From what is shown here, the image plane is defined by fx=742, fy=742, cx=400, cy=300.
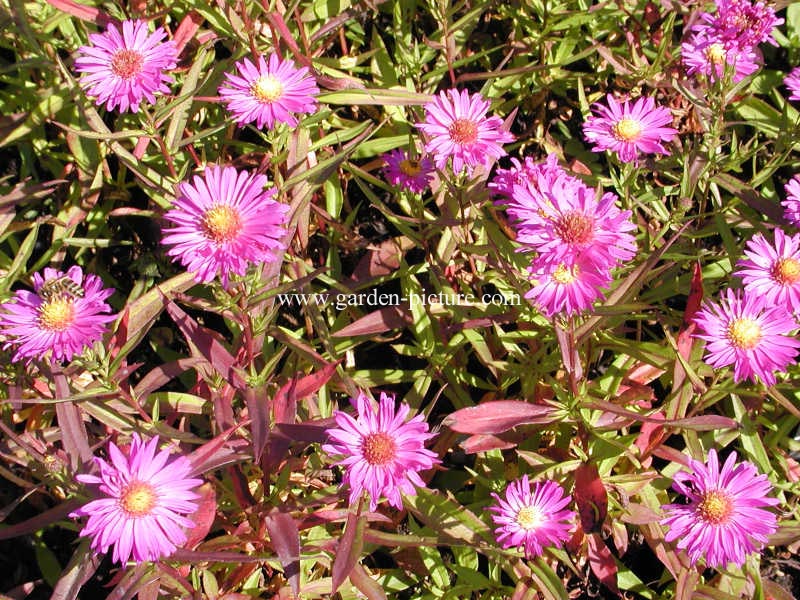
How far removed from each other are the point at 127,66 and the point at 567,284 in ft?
4.37

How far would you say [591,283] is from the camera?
5.50ft

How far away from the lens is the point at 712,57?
2.43 metres

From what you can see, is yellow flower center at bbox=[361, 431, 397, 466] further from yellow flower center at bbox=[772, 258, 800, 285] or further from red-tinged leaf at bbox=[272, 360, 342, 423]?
yellow flower center at bbox=[772, 258, 800, 285]

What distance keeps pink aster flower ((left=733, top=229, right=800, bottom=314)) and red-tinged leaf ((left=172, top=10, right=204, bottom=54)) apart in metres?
1.85

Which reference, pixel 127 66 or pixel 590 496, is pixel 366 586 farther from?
pixel 127 66

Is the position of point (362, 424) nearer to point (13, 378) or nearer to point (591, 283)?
point (591, 283)

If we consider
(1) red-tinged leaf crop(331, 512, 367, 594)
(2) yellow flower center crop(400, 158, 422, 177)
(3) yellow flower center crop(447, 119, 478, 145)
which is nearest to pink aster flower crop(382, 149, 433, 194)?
(2) yellow flower center crop(400, 158, 422, 177)

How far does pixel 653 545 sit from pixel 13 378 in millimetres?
1877

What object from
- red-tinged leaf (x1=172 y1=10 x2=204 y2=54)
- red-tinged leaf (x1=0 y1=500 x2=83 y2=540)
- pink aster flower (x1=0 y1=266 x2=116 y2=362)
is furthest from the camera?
red-tinged leaf (x1=172 y1=10 x2=204 y2=54)

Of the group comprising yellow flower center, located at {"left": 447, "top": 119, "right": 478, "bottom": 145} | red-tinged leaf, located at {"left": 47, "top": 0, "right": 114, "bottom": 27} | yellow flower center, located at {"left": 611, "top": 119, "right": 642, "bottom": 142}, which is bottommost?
yellow flower center, located at {"left": 447, "top": 119, "right": 478, "bottom": 145}

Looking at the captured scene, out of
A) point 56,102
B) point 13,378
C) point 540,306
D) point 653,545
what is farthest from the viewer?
point 56,102

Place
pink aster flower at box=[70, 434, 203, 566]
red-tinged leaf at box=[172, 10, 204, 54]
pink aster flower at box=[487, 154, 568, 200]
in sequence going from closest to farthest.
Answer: pink aster flower at box=[70, 434, 203, 566]
pink aster flower at box=[487, 154, 568, 200]
red-tinged leaf at box=[172, 10, 204, 54]

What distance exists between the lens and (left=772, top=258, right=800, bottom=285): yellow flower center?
2.06m

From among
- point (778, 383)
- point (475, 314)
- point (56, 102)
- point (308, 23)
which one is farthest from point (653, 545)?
point (56, 102)
